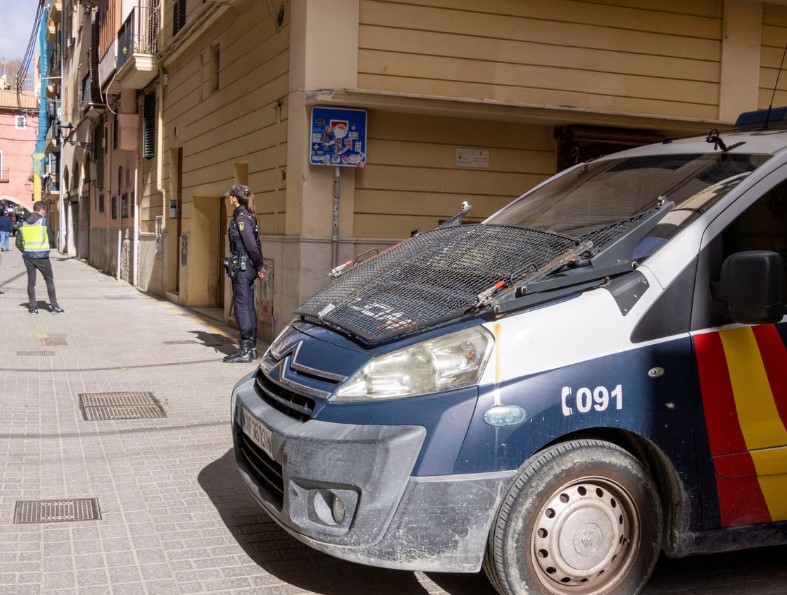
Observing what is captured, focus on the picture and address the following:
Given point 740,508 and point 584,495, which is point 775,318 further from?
point 584,495

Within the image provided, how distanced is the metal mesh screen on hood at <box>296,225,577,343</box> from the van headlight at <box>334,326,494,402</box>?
0.11 metres

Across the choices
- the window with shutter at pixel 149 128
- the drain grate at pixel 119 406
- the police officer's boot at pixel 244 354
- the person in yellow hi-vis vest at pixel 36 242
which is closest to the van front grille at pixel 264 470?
the drain grate at pixel 119 406

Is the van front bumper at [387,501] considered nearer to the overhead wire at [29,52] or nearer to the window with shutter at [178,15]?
the window with shutter at [178,15]

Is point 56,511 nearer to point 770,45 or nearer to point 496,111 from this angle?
Result: point 496,111

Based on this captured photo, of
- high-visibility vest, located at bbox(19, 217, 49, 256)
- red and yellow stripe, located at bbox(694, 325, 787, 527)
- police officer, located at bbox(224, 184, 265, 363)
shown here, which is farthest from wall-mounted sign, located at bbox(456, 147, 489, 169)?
red and yellow stripe, located at bbox(694, 325, 787, 527)

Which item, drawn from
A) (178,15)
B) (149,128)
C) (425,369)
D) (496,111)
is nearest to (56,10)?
(149,128)

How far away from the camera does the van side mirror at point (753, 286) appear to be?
3555mm

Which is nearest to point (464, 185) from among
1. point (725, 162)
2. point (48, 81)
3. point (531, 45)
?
point (531, 45)

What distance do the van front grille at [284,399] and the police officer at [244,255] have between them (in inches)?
226

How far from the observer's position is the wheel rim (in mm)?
3537

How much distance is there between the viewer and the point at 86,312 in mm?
15695

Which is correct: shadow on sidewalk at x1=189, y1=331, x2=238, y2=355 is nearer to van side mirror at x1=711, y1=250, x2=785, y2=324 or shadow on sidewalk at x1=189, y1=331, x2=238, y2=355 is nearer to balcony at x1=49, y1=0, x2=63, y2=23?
van side mirror at x1=711, y1=250, x2=785, y2=324

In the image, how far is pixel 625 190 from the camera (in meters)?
4.60

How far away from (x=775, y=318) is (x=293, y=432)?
2.00m
